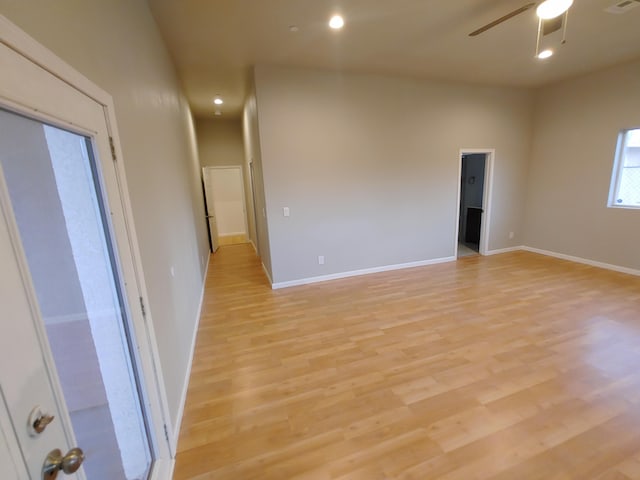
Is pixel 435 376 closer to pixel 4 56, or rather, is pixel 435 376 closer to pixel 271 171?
pixel 4 56

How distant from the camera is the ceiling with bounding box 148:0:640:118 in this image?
2.52 meters

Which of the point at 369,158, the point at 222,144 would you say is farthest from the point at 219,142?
the point at 369,158

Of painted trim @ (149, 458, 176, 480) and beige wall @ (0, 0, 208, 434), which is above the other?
beige wall @ (0, 0, 208, 434)

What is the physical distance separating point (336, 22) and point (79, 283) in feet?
9.80

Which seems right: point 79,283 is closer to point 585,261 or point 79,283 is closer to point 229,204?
point 585,261

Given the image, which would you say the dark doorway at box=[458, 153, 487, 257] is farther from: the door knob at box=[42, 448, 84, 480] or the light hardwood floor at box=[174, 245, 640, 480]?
the door knob at box=[42, 448, 84, 480]

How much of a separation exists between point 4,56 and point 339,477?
208 centimetres

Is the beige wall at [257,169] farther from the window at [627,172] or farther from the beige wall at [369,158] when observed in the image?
the window at [627,172]

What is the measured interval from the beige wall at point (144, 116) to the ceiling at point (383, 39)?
62cm

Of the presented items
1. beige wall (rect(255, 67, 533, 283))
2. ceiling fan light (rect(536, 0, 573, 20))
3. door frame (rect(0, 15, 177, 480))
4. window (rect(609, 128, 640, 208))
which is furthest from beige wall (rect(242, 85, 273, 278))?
window (rect(609, 128, 640, 208))

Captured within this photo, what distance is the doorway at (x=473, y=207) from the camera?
5.55 meters

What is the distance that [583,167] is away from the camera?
473cm

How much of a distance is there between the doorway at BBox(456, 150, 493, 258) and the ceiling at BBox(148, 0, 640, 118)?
202 centimetres

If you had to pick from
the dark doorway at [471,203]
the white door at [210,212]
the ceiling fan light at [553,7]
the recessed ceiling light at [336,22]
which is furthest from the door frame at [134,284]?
the dark doorway at [471,203]
